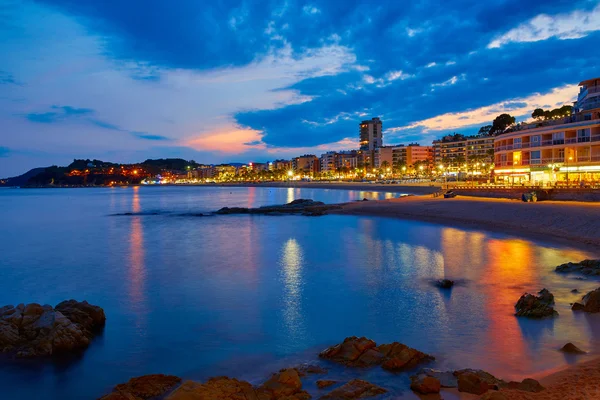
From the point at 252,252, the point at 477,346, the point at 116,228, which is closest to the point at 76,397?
the point at 477,346

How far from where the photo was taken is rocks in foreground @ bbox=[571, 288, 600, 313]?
1090 centimetres

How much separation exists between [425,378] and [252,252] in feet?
60.4

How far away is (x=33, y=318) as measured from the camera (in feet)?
34.6

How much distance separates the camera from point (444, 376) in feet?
24.8

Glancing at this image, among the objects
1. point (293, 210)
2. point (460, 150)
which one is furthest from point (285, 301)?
point (460, 150)

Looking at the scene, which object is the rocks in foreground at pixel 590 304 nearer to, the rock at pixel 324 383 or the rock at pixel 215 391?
the rock at pixel 324 383

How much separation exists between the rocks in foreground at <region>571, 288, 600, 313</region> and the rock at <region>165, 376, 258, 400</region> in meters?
9.02

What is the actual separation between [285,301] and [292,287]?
1965 millimetres

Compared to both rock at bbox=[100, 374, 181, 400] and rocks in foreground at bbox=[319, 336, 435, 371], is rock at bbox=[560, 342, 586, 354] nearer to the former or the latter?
rocks in foreground at bbox=[319, 336, 435, 371]

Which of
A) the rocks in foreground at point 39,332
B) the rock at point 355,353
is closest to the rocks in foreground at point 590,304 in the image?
the rock at point 355,353

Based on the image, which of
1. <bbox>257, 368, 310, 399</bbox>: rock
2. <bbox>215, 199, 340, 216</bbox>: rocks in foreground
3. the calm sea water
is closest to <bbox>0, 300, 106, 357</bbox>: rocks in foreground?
the calm sea water

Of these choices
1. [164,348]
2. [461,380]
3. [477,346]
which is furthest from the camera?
[164,348]

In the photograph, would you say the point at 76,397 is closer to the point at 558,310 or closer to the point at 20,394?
the point at 20,394

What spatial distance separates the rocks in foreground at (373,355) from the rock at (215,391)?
232 cm
